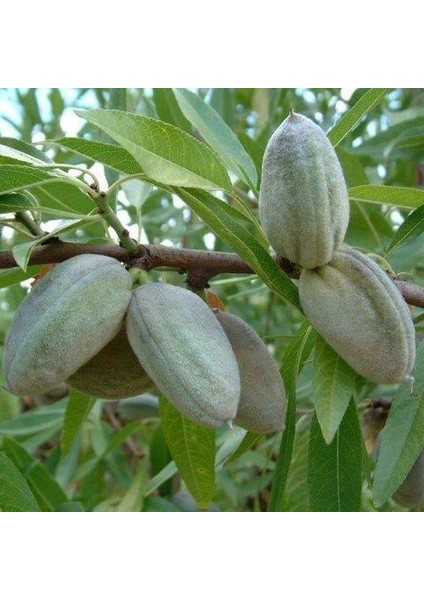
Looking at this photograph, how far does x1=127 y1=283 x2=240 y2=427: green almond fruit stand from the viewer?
0.92m

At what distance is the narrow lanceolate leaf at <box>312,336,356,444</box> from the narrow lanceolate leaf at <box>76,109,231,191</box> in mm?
251

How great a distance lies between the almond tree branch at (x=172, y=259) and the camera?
3.60ft

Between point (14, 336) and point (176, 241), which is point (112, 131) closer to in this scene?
point (14, 336)

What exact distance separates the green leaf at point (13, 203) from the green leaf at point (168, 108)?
29.5 inches

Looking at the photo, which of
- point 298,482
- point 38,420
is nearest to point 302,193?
point 298,482

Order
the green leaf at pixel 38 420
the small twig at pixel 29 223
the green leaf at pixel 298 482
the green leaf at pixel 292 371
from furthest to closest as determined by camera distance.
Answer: the green leaf at pixel 38 420
the green leaf at pixel 298 482
the green leaf at pixel 292 371
the small twig at pixel 29 223

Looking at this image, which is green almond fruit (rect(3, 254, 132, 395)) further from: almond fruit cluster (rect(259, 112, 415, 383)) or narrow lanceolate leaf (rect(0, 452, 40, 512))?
narrow lanceolate leaf (rect(0, 452, 40, 512))

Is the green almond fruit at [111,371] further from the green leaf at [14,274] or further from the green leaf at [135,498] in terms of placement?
the green leaf at [135,498]

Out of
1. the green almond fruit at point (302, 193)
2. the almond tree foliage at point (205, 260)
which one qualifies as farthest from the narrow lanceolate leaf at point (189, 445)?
the green almond fruit at point (302, 193)

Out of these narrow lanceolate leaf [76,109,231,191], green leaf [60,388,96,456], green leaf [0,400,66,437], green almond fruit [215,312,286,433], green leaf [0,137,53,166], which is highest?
narrow lanceolate leaf [76,109,231,191]

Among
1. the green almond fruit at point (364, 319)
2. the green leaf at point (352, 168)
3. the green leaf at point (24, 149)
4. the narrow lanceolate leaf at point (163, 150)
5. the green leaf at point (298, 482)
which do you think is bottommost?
the green leaf at point (298, 482)

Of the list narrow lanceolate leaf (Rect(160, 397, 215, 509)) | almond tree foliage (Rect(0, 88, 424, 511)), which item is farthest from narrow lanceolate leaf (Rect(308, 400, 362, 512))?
narrow lanceolate leaf (Rect(160, 397, 215, 509))

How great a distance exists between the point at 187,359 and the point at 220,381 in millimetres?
43

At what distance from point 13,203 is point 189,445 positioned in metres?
0.51
